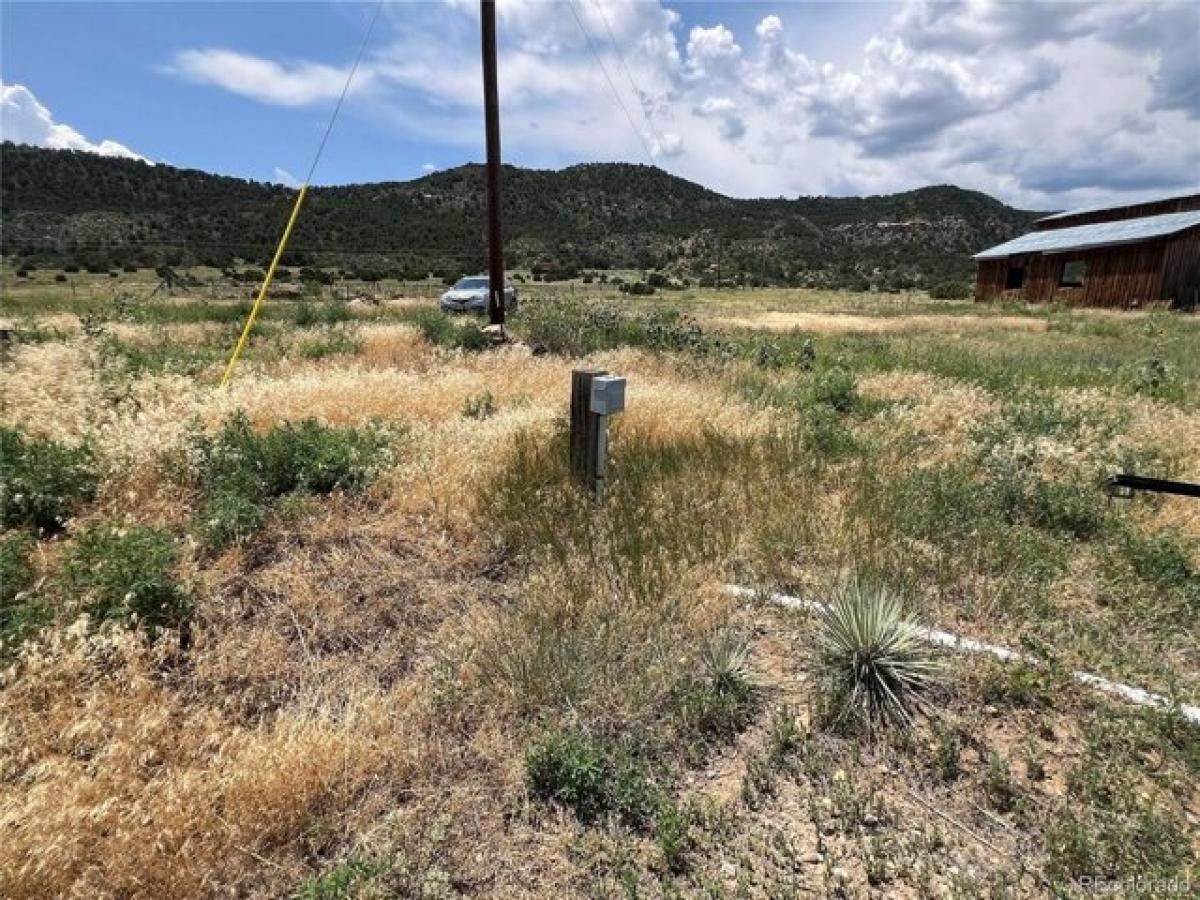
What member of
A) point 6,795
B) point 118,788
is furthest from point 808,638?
point 6,795

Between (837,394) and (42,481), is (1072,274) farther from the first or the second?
(42,481)

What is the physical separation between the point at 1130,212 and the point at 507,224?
6116 cm

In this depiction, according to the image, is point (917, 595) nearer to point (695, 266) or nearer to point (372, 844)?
point (372, 844)

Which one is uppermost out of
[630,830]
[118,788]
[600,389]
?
[600,389]

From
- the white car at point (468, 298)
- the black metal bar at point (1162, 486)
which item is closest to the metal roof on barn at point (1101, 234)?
the white car at point (468, 298)

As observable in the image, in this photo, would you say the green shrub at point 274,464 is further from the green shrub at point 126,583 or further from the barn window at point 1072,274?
the barn window at point 1072,274

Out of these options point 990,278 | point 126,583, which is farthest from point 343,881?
point 990,278

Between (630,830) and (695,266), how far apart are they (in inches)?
2879

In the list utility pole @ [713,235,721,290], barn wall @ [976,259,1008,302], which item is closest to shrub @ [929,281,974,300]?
barn wall @ [976,259,1008,302]

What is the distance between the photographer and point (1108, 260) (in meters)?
30.5

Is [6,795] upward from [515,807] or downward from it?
upward

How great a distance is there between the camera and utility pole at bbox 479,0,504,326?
1232cm

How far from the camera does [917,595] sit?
3.82 metres

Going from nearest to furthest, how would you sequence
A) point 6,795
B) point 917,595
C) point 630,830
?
1. point 6,795
2. point 630,830
3. point 917,595
